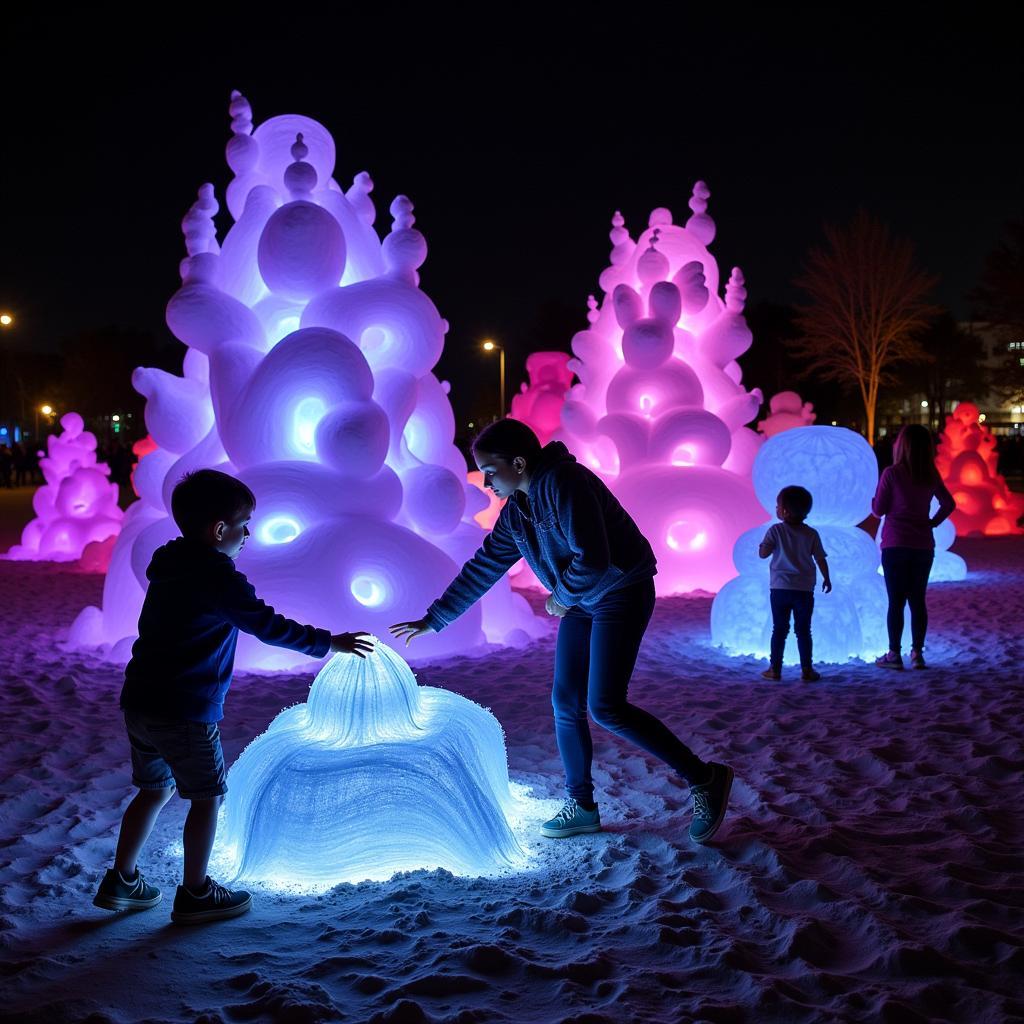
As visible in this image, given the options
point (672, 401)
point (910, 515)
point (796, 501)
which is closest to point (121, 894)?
point (796, 501)

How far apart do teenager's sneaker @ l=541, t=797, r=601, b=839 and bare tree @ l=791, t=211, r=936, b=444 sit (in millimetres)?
31594

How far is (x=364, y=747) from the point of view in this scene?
12.8 ft

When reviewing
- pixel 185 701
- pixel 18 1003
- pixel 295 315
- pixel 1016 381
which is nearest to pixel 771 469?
pixel 295 315

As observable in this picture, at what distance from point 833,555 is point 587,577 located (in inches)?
204

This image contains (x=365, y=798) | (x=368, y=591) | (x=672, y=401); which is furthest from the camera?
(x=672, y=401)

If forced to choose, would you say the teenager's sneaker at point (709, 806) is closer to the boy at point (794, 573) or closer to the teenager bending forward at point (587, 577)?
the teenager bending forward at point (587, 577)

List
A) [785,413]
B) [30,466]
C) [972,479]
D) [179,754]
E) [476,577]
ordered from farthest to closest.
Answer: [30,466] → [785,413] → [972,479] → [476,577] → [179,754]

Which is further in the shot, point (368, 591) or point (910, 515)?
point (368, 591)

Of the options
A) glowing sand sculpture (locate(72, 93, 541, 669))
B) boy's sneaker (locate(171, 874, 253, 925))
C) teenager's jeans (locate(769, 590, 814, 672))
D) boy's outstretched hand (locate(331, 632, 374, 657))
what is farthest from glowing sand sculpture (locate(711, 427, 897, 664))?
boy's sneaker (locate(171, 874, 253, 925))

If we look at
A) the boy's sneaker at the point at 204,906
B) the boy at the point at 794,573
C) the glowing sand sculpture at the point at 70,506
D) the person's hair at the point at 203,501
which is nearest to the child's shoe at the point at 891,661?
the boy at the point at 794,573

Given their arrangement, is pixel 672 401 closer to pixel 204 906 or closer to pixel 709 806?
pixel 709 806

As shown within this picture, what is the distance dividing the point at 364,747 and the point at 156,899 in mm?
919

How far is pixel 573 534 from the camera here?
3.82 meters

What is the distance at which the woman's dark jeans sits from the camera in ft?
24.4
